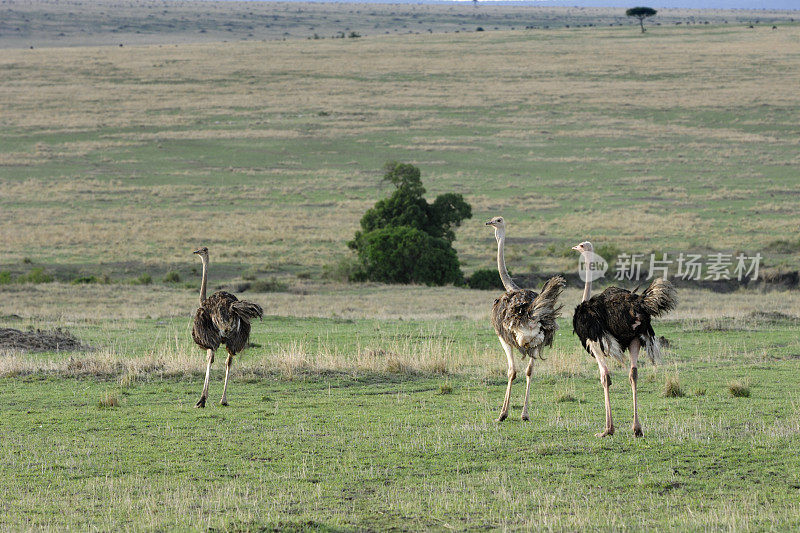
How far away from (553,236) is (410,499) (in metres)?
39.1

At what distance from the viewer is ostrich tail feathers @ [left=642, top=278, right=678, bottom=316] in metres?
11.0

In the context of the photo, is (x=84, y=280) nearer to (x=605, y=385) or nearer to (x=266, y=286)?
(x=266, y=286)

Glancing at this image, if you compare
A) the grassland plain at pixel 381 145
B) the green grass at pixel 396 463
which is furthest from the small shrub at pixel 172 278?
the green grass at pixel 396 463

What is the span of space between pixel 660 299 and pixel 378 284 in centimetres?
2643

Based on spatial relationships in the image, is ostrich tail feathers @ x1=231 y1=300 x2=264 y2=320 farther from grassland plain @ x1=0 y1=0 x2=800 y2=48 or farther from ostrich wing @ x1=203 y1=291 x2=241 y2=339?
grassland plain @ x1=0 y1=0 x2=800 y2=48

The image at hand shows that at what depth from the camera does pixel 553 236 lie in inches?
1879

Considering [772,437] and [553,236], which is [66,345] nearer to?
[772,437]

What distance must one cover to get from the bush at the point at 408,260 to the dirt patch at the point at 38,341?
1754cm

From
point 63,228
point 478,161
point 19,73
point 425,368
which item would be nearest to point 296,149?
point 478,161

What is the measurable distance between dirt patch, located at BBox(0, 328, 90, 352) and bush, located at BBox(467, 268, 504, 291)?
62.4 ft

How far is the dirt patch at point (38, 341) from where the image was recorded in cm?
2049

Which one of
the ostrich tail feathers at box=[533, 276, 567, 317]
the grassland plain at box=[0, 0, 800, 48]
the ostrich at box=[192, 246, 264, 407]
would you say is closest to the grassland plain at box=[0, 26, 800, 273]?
the ostrich at box=[192, 246, 264, 407]

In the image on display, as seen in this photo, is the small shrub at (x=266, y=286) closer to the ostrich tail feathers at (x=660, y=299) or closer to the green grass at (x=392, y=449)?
the green grass at (x=392, y=449)

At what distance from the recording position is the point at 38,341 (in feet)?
68.6
